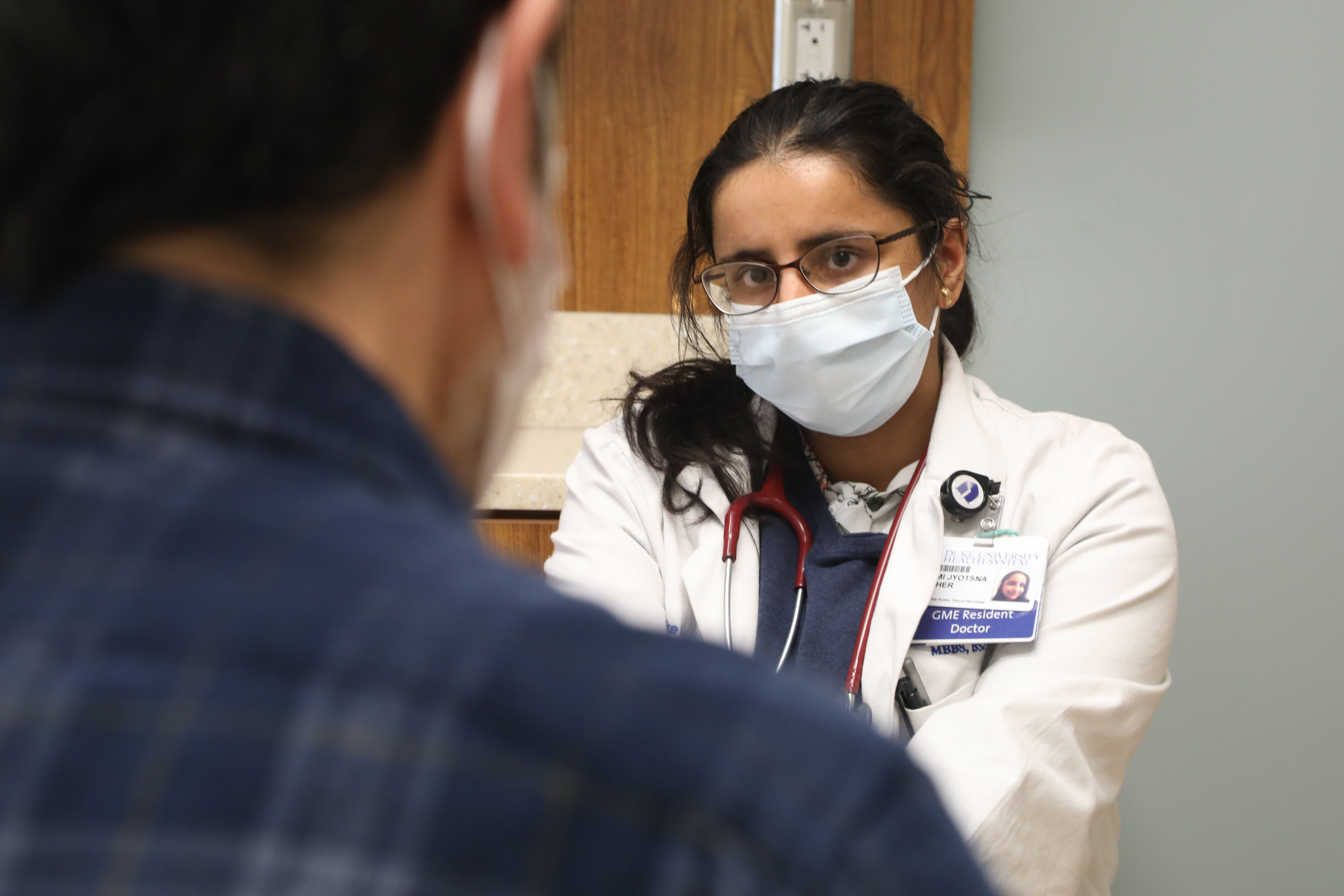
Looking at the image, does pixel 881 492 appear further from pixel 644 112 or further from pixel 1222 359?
pixel 644 112

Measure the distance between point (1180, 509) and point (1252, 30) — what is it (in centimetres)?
69

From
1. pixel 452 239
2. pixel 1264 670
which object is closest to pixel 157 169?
pixel 452 239

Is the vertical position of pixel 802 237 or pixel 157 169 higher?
pixel 802 237

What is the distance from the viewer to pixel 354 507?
0.29 m

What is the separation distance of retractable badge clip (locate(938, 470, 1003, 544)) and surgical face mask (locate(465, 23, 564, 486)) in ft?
2.70

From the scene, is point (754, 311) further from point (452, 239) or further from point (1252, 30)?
point (452, 239)

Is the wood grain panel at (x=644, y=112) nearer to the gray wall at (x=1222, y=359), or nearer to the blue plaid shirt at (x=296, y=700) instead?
the gray wall at (x=1222, y=359)

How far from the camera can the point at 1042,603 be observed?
3.74ft

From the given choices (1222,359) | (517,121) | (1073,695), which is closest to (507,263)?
(517,121)

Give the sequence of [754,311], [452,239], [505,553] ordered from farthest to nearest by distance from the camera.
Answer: [505,553], [754,311], [452,239]

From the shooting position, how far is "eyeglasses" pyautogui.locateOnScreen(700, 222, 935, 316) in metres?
1.29

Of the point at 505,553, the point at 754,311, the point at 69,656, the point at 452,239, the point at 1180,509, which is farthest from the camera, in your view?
the point at 505,553

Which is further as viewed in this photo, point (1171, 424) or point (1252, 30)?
point (1171, 424)

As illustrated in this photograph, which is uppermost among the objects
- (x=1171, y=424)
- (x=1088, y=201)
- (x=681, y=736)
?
(x=1088, y=201)
